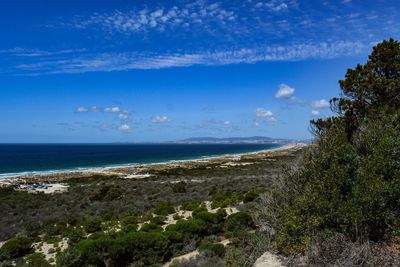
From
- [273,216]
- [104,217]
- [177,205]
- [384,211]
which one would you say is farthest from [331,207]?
[177,205]

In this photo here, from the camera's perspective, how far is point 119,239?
13.4m

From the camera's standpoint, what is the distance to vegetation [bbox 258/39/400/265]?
845 cm

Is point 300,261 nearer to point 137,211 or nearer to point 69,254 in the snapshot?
point 69,254

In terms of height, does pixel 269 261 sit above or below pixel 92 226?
above

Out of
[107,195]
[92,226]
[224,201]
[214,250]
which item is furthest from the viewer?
[107,195]

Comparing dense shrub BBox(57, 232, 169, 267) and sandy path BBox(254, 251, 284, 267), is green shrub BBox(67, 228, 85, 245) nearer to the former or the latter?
dense shrub BBox(57, 232, 169, 267)

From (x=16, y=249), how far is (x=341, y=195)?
13.0 metres

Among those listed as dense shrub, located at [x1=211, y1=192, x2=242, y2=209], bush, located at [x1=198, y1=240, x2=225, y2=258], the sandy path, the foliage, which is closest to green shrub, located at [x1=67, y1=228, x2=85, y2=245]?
bush, located at [x1=198, y1=240, x2=225, y2=258]

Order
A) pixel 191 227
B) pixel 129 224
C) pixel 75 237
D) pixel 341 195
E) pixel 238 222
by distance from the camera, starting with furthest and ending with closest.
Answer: pixel 129 224, pixel 238 222, pixel 75 237, pixel 191 227, pixel 341 195

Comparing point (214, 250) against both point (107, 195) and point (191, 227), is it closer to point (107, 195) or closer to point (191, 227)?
point (191, 227)

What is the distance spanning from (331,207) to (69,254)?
28.2 ft

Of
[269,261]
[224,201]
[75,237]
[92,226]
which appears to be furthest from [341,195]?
[224,201]

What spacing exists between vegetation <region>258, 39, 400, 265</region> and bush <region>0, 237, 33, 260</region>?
9971 mm

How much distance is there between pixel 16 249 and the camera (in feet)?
49.3
